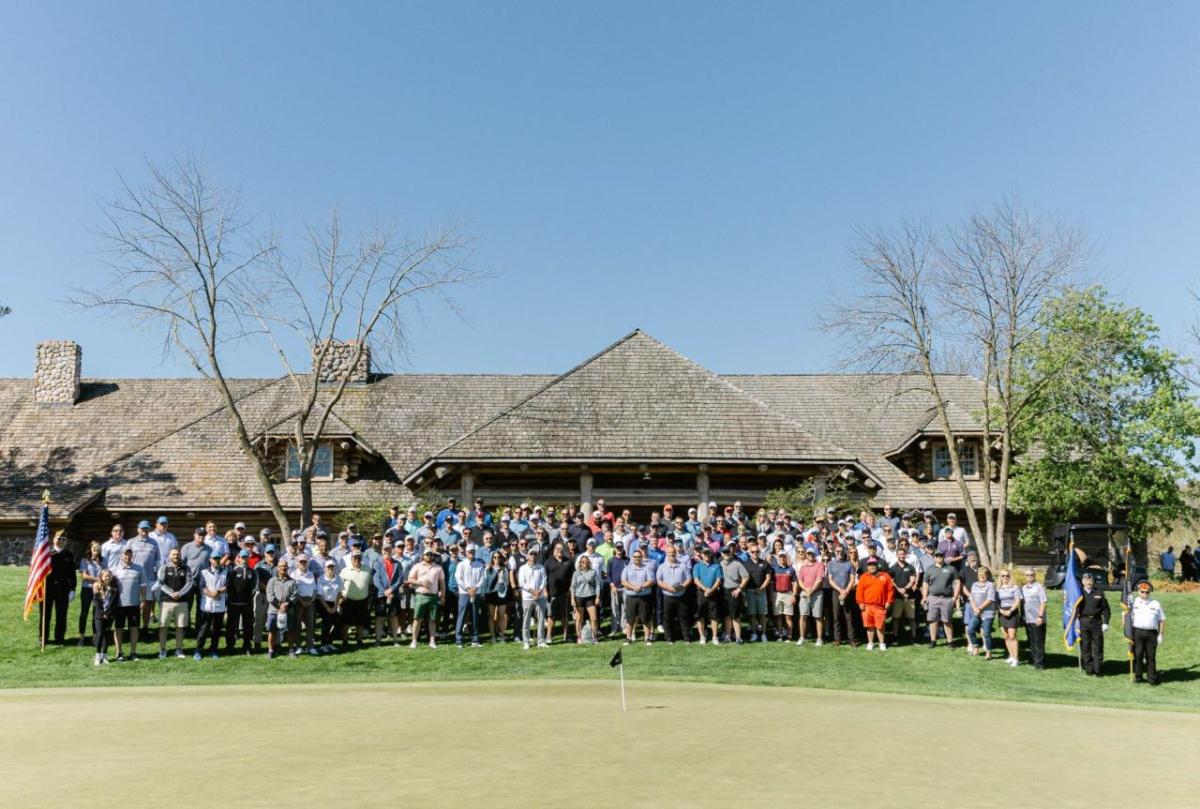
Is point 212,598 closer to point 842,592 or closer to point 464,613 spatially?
point 464,613

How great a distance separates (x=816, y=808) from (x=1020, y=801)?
1.59 metres

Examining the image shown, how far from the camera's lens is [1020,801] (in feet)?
23.7

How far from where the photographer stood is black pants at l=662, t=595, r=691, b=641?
57.7 feet

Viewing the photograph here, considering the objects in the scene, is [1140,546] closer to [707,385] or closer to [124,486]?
[707,385]

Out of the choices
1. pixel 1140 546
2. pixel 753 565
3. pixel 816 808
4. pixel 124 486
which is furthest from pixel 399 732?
pixel 1140 546

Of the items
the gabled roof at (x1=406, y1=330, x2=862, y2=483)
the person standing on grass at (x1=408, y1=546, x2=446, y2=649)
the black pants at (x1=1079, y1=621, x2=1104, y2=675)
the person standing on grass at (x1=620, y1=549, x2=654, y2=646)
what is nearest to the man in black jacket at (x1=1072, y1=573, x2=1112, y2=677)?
the black pants at (x1=1079, y1=621, x2=1104, y2=675)

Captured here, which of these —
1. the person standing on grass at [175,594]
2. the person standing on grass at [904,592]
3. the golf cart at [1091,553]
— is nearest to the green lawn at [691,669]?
the person standing on grass at [175,594]

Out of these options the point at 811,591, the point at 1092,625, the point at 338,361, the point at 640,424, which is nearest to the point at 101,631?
the point at 811,591

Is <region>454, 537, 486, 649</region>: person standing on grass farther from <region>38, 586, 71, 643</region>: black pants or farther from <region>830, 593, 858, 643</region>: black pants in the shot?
<region>38, 586, 71, 643</region>: black pants

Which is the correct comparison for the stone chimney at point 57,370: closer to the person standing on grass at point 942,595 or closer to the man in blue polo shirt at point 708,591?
the man in blue polo shirt at point 708,591

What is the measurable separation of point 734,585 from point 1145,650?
6.52 m

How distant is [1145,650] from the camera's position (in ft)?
53.5

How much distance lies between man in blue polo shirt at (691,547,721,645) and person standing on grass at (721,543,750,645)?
0.14 meters

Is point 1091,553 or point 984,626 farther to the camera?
point 1091,553
